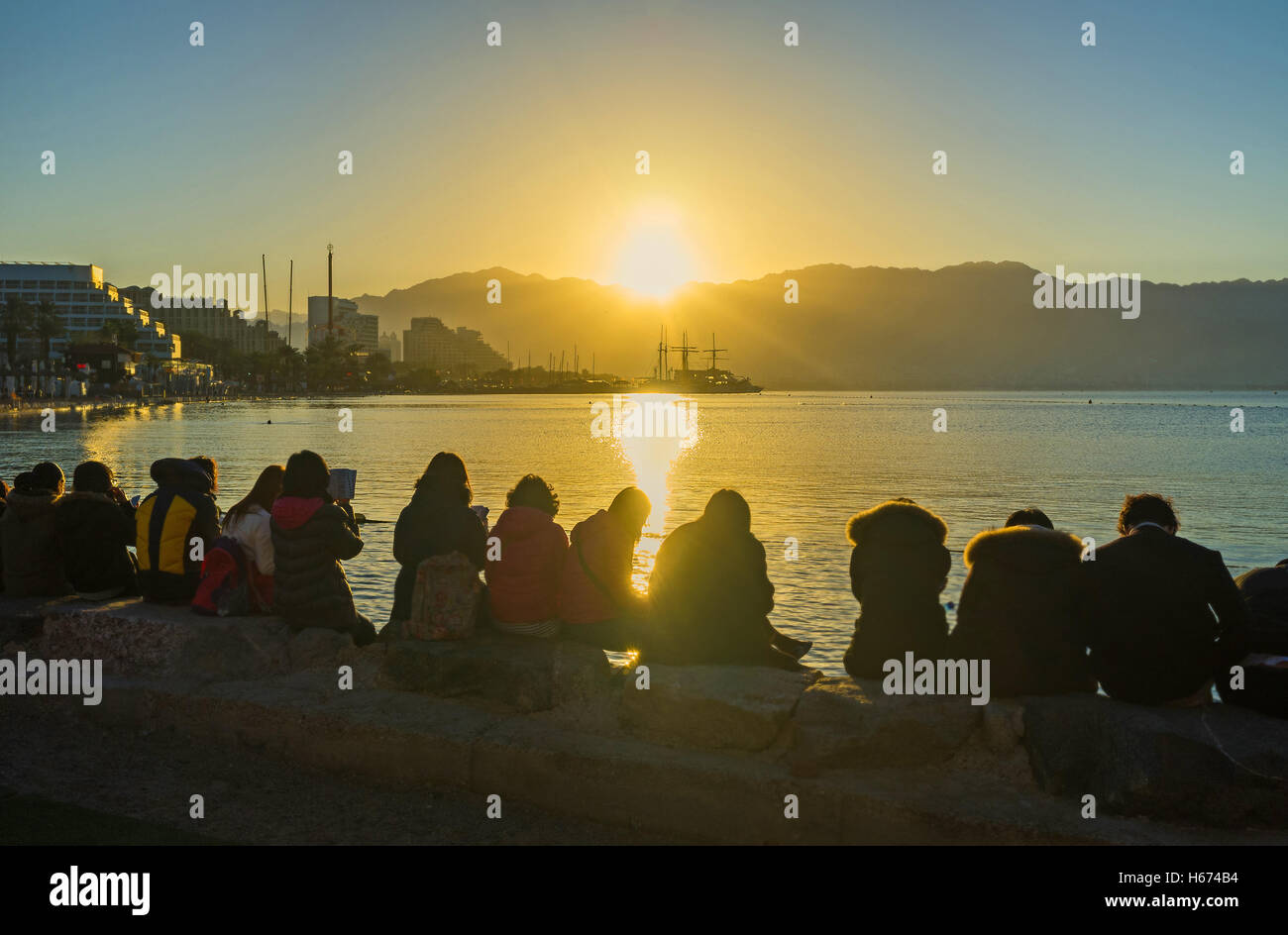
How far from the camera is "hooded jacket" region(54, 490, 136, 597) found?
805 cm

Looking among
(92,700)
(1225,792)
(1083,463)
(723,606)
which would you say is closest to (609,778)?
(723,606)

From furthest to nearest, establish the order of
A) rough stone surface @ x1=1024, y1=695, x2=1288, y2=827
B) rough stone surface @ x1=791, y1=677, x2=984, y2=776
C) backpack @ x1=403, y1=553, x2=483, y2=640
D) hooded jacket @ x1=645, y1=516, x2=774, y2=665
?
backpack @ x1=403, y1=553, x2=483, y2=640 → hooded jacket @ x1=645, y1=516, x2=774, y2=665 → rough stone surface @ x1=791, y1=677, x2=984, y2=776 → rough stone surface @ x1=1024, y1=695, x2=1288, y2=827

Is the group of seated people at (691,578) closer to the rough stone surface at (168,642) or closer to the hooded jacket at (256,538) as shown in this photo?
the hooded jacket at (256,538)

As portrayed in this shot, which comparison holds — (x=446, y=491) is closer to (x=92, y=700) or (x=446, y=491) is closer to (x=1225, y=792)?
(x=92, y=700)

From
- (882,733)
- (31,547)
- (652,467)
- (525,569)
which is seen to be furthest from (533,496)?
(652,467)

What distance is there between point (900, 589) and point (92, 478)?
6.46m

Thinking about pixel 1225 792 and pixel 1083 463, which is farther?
pixel 1083 463

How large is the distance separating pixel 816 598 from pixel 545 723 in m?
7.73

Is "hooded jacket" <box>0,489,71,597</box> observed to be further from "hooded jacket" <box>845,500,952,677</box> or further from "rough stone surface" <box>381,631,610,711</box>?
"hooded jacket" <box>845,500,952,677</box>

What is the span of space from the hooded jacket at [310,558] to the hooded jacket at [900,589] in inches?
141

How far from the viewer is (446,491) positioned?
7.65 m

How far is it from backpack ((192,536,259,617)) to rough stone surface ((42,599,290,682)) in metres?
0.08

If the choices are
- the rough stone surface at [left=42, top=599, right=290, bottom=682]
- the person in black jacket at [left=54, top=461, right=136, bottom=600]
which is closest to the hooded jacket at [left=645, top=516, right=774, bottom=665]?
the rough stone surface at [left=42, top=599, right=290, bottom=682]
